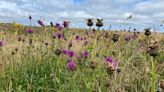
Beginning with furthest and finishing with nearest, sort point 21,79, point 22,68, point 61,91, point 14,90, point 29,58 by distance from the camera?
point 29,58 → point 22,68 → point 21,79 → point 14,90 → point 61,91

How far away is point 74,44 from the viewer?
600 cm

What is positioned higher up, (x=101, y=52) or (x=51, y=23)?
(x=51, y=23)

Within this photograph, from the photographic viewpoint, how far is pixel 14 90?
368 centimetres

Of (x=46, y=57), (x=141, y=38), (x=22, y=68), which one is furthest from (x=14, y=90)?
(x=141, y=38)

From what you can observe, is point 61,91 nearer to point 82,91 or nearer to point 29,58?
point 82,91

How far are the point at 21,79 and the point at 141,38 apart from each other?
2.59 meters

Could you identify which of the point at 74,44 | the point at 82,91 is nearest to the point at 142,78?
the point at 82,91

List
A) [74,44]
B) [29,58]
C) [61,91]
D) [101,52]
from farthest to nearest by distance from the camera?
[74,44], [101,52], [29,58], [61,91]

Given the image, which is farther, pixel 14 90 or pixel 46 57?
pixel 46 57

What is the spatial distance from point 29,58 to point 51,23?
63 centimetres

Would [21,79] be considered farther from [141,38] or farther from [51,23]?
[141,38]

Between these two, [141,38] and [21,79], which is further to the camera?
[141,38]

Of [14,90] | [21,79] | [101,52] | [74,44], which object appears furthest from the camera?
[74,44]

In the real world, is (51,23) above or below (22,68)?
above
